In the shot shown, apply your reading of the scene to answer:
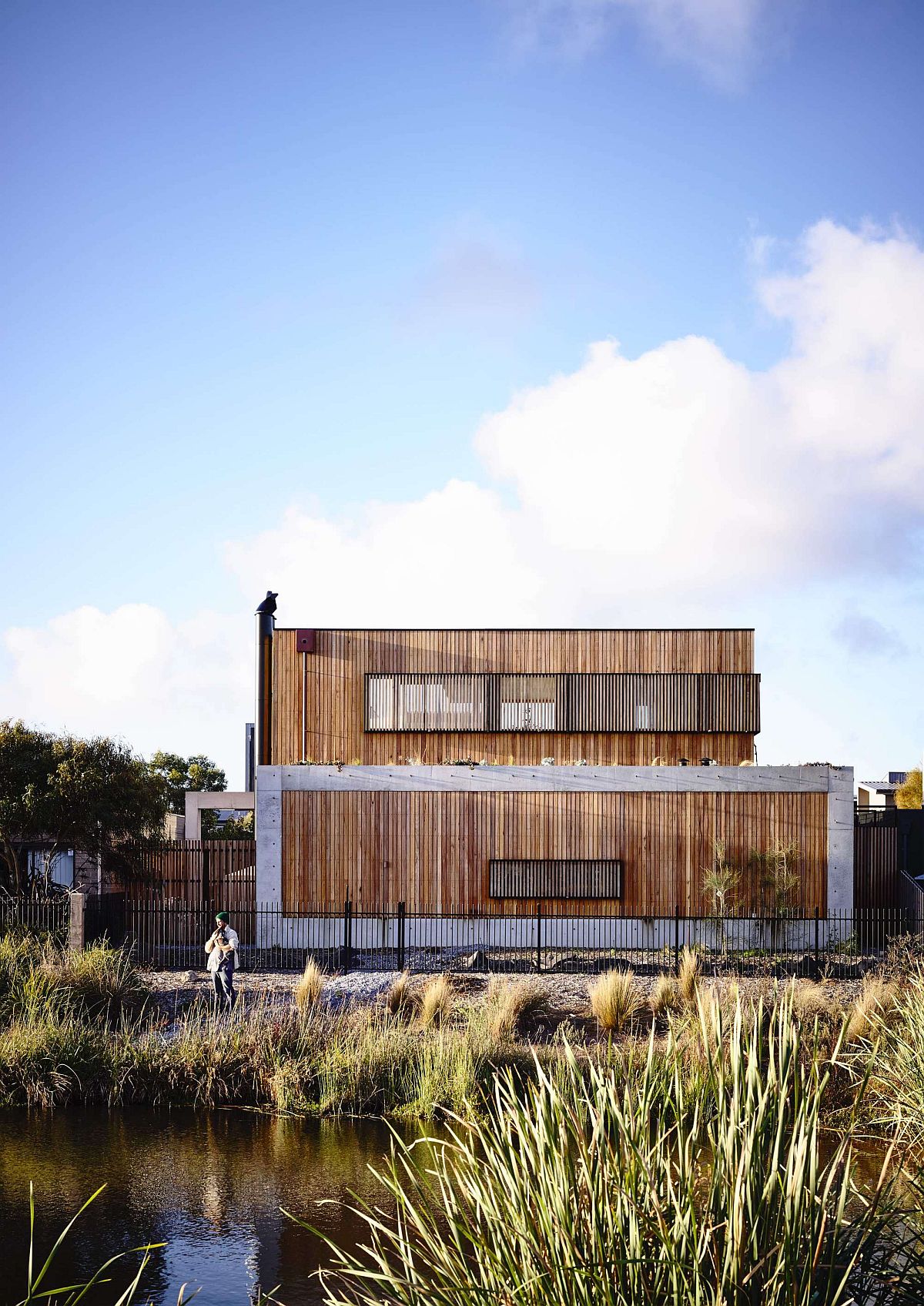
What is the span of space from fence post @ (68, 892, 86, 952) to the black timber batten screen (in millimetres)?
12049

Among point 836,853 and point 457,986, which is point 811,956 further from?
point 457,986

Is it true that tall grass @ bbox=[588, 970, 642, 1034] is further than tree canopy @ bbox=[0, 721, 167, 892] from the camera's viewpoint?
No

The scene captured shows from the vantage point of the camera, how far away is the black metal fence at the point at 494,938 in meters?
20.6

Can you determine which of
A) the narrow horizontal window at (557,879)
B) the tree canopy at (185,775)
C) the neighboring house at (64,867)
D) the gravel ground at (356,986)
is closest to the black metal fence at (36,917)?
the gravel ground at (356,986)

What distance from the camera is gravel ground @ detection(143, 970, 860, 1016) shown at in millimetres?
16672

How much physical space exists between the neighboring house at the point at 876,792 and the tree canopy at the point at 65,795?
2847 centimetres

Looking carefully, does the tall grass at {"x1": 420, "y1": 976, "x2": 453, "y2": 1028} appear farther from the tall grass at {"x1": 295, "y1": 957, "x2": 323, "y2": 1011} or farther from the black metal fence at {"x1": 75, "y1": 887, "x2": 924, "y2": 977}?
the black metal fence at {"x1": 75, "y1": 887, "x2": 924, "y2": 977}

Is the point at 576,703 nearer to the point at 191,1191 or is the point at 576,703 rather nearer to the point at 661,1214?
the point at 191,1191

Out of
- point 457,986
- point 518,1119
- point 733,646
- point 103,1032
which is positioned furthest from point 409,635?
point 518,1119

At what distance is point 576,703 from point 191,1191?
69.6 feet

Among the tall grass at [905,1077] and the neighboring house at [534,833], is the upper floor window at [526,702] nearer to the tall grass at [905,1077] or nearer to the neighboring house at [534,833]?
the neighboring house at [534,833]

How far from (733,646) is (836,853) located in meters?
7.72

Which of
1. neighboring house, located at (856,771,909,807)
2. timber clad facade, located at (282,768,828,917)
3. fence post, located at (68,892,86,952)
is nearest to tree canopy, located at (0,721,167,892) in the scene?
timber clad facade, located at (282,768,828,917)

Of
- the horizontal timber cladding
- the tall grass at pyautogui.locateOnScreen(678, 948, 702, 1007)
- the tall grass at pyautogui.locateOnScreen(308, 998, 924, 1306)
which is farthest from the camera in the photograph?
the horizontal timber cladding
